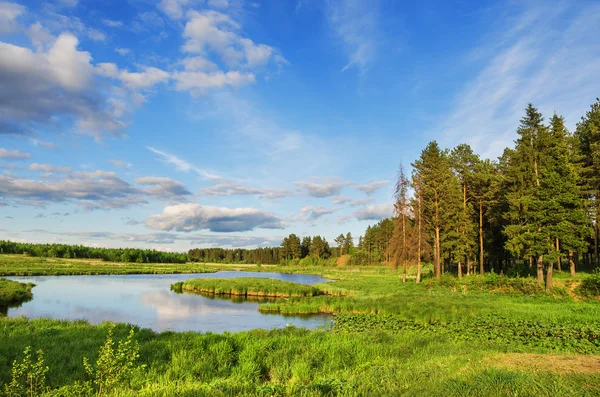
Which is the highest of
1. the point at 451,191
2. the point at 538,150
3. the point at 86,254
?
the point at 538,150

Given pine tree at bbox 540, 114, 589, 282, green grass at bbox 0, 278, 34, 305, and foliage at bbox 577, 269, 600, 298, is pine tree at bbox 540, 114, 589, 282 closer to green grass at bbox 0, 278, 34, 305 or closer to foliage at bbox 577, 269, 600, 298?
foliage at bbox 577, 269, 600, 298

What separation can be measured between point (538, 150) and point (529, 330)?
2613 centimetres

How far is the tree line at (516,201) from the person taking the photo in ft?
108

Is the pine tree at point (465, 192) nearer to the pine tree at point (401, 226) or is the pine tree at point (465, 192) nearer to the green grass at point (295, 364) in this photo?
the pine tree at point (401, 226)

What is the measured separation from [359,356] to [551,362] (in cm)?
623

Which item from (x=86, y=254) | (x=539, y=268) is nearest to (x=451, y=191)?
(x=539, y=268)

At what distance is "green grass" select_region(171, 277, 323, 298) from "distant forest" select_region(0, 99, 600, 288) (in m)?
12.8

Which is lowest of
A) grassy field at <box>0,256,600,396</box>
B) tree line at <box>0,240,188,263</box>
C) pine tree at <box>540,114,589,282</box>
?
tree line at <box>0,240,188,263</box>

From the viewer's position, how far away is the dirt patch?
9.36 m

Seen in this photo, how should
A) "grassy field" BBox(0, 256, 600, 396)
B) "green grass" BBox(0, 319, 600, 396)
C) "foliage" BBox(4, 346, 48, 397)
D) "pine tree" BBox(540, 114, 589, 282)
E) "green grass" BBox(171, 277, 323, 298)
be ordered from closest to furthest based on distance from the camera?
"foliage" BBox(4, 346, 48, 397) → "green grass" BBox(0, 319, 600, 396) → "grassy field" BBox(0, 256, 600, 396) → "pine tree" BBox(540, 114, 589, 282) → "green grass" BBox(171, 277, 323, 298)

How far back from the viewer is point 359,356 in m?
13.7

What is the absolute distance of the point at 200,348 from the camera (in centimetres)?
1386

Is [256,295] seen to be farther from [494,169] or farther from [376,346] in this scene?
[494,169]

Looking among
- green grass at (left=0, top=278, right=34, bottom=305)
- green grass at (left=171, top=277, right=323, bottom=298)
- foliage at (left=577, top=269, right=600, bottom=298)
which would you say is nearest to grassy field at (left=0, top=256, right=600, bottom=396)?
foliage at (left=577, top=269, right=600, bottom=298)
